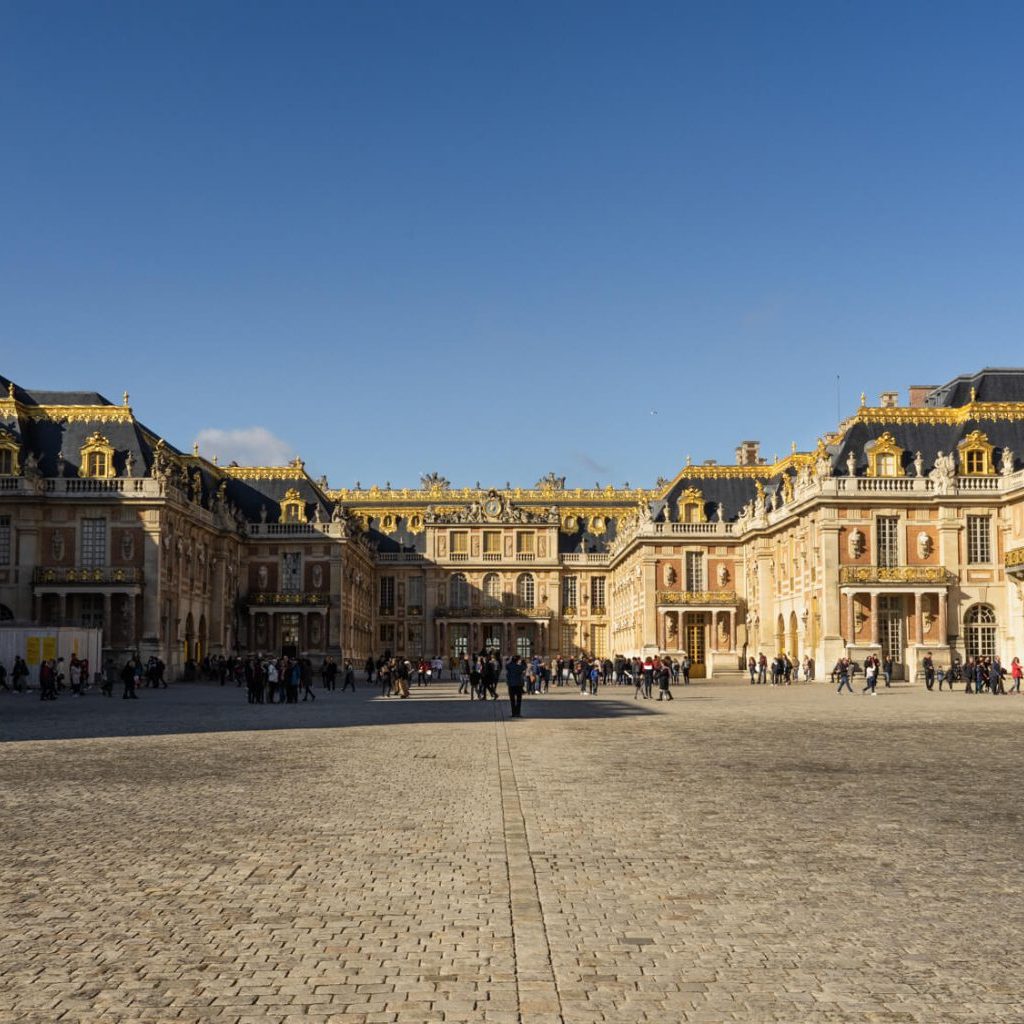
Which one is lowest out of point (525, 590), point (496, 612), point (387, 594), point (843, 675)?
point (843, 675)

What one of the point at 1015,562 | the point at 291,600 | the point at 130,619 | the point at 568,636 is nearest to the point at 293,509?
the point at 291,600

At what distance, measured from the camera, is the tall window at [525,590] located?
10475 cm

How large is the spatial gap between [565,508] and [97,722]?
8158 centimetres

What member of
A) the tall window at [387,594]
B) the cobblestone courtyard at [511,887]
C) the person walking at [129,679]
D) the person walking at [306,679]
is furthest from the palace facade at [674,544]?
the cobblestone courtyard at [511,887]

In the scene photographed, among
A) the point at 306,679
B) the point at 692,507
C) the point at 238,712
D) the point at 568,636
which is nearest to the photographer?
the point at 238,712

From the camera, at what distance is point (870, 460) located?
5922cm

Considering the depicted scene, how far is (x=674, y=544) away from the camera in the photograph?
3103 inches

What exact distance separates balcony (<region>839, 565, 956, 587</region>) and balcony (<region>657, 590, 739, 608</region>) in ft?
62.7

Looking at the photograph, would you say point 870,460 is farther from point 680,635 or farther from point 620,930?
point 620,930

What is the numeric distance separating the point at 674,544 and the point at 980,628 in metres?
23.8

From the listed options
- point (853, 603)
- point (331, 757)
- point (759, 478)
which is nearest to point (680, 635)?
point (759, 478)

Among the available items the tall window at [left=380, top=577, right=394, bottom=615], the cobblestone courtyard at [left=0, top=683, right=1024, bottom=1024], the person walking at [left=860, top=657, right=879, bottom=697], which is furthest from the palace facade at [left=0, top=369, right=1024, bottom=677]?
the cobblestone courtyard at [left=0, top=683, right=1024, bottom=1024]

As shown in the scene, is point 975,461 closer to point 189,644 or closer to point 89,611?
point 189,644

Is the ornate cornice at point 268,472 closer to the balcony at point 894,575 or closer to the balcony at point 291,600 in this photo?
the balcony at point 291,600
